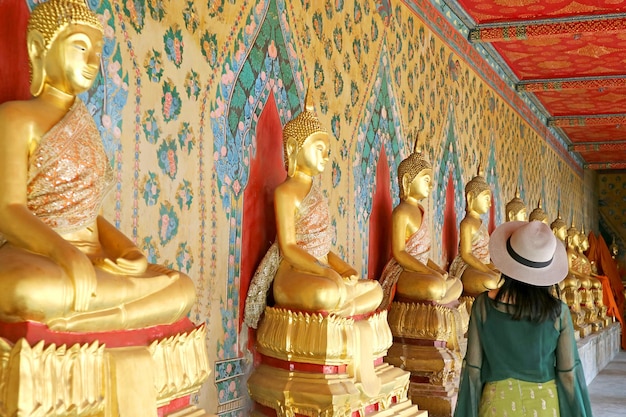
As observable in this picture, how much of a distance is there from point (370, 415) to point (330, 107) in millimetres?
2037

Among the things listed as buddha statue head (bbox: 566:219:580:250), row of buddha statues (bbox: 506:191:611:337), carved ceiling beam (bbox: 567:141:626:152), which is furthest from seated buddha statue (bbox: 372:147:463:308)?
carved ceiling beam (bbox: 567:141:626:152)

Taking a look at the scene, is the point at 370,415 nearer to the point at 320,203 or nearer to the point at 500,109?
the point at 320,203

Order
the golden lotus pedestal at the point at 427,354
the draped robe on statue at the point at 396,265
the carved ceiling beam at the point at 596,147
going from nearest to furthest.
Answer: the golden lotus pedestal at the point at 427,354
the draped robe on statue at the point at 396,265
the carved ceiling beam at the point at 596,147

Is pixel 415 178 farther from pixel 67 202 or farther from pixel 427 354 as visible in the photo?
pixel 67 202

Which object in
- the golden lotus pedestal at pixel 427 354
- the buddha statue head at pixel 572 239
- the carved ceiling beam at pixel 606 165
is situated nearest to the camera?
the golden lotus pedestal at pixel 427 354

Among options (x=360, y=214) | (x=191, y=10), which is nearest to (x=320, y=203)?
(x=191, y=10)

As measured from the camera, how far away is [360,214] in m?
5.56

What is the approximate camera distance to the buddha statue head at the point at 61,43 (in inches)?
95.5

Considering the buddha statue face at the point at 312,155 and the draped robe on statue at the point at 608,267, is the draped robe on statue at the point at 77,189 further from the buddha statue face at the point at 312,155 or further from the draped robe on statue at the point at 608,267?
the draped robe on statue at the point at 608,267

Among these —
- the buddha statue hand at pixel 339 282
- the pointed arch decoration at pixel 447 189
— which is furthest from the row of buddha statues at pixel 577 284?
the buddha statue hand at pixel 339 282

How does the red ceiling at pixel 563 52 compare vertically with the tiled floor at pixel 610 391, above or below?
above

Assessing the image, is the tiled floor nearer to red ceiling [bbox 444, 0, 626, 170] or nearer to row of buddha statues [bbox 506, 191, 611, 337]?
row of buddha statues [bbox 506, 191, 611, 337]

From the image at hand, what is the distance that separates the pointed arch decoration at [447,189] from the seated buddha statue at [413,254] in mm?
1475

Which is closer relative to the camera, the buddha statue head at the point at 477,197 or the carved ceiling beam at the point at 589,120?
the buddha statue head at the point at 477,197
